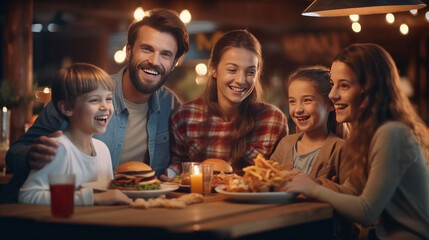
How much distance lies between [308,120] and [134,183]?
1.06 meters

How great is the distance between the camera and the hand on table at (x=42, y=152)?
2.81 metres

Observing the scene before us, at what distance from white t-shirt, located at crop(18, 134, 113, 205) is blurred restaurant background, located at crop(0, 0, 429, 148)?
3.26m

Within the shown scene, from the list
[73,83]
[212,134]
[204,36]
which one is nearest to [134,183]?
[73,83]

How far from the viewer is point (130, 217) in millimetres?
2385

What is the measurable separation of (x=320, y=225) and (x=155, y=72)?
1.54 m

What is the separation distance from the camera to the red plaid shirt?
4004 millimetres

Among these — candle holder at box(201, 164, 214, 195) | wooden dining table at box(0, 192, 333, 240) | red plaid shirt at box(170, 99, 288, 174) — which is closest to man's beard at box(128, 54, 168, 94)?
red plaid shirt at box(170, 99, 288, 174)

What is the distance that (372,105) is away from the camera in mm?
2906

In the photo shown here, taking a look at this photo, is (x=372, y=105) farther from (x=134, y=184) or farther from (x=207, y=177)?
(x=134, y=184)

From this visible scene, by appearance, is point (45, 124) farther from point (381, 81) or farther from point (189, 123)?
point (381, 81)

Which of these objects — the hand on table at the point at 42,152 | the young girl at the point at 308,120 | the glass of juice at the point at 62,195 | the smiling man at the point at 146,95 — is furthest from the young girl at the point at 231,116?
the glass of juice at the point at 62,195

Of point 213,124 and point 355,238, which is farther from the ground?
point 213,124

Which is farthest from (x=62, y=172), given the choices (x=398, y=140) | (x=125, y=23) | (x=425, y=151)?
(x=125, y=23)

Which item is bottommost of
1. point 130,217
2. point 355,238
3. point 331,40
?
point 355,238
